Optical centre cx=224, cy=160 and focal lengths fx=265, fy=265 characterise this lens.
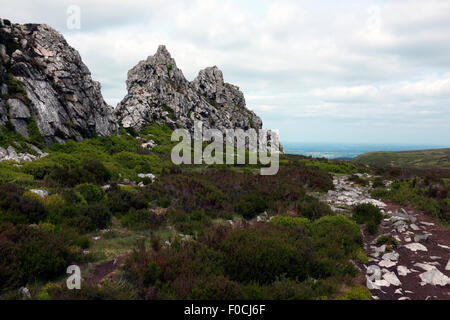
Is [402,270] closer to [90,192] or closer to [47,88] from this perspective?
[90,192]

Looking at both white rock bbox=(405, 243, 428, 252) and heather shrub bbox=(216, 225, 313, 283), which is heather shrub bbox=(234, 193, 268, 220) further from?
white rock bbox=(405, 243, 428, 252)

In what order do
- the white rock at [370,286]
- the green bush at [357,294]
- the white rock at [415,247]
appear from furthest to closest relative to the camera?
the white rock at [415,247]
the white rock at [370,286]
the green bush at [357,294]

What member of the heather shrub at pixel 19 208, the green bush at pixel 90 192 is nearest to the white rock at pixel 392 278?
the heather shrub at pixel 19 208

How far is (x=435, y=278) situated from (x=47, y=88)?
27.8 m

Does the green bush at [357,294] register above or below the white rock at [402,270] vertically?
above

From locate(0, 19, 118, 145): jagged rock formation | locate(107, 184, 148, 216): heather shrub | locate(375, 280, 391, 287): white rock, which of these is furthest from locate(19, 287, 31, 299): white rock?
locate(0, 19, 118, 145): jagged rock formation

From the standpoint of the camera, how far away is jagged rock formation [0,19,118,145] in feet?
64.3

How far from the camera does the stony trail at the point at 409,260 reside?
22.3 feet

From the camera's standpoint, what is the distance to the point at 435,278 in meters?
7.23

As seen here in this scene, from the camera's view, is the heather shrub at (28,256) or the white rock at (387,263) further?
the white rock at (387,263)

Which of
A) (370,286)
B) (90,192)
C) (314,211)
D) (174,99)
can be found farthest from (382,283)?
(174,99)

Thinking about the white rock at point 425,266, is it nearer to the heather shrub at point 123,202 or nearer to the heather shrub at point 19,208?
the heather shrub at point 123,202
